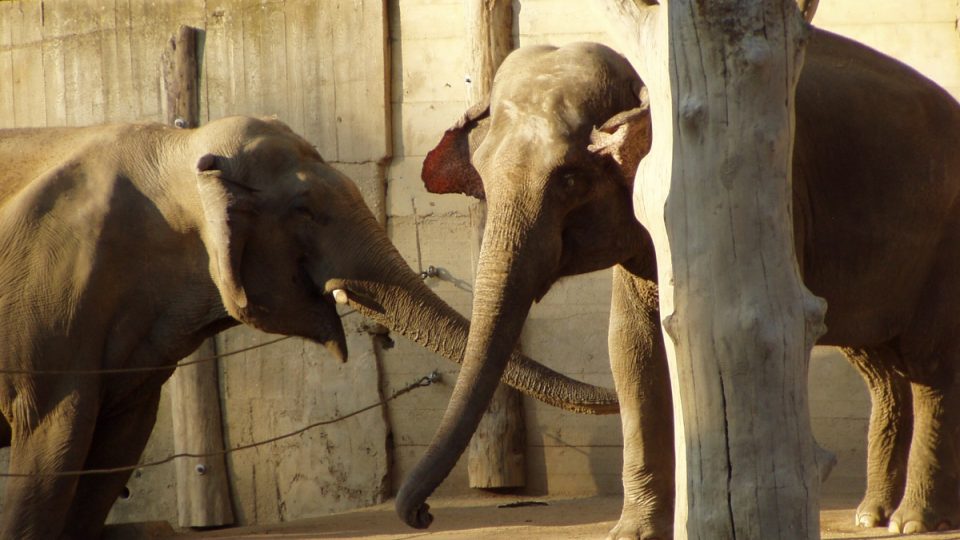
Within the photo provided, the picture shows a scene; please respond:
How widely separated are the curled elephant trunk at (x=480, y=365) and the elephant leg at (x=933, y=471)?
176cm

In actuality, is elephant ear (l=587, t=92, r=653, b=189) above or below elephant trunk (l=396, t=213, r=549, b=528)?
above

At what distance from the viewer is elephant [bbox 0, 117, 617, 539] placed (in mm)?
6758

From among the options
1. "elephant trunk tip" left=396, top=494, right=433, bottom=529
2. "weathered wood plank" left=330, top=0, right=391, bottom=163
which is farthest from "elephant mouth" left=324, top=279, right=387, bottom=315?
"elephant trunk tip" left=396, top=494, right=433, bottom=529

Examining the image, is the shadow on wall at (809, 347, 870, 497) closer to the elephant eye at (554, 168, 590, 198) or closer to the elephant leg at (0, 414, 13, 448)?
the elephant eye at (554, 168, 590, 198)

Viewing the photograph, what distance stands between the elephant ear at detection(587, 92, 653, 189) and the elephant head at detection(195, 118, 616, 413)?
5.34 feet

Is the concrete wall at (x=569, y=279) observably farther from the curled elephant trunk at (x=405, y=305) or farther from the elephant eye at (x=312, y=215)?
the elephant eye at (x=312, y=215)

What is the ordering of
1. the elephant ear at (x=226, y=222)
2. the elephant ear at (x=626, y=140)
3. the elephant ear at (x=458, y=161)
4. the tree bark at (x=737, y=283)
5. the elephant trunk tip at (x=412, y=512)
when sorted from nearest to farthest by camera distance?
1. the tree bark at (x=737, y=283)
2. the elephant trunk tip at (x=412, y=512)
3. the elephant ear at (x=626, y=140)
4. the elephant ear at (x=458, y=161)
5. the elephant ear at (x=226, y=222)

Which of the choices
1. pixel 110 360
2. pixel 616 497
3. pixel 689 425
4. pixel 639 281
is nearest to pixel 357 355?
pixel 616 497

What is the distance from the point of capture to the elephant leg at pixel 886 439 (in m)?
6.57

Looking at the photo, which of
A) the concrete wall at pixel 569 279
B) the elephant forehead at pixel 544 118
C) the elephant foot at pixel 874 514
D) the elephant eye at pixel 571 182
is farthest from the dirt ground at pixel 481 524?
the elephant forehead at pixel 544 118

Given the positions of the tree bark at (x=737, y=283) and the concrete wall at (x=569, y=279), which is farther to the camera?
the concrete wall at (x=569, y=279)

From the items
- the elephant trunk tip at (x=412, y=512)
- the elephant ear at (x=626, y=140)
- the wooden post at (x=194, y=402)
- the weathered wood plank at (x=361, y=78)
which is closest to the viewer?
the elephant trunk tip at (x=412, y=512)

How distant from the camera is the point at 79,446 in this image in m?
6.73

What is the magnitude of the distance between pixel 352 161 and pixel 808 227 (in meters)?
3.47
